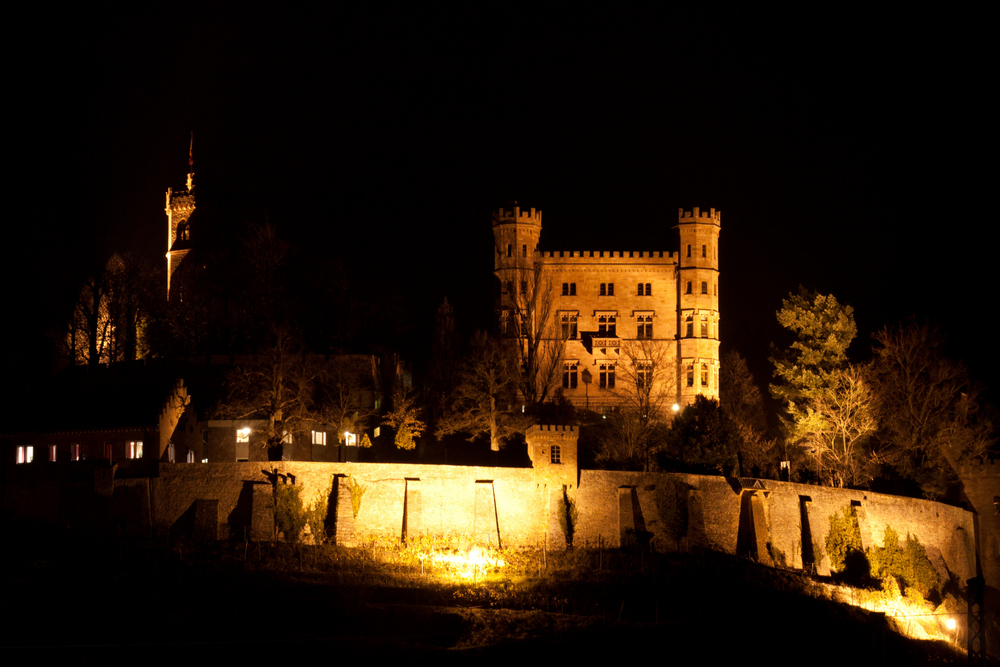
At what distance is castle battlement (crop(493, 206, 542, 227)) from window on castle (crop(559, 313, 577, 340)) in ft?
18.3

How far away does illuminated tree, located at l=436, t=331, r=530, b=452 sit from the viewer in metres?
43.4

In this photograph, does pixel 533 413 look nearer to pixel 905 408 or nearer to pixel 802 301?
pixel 802 301

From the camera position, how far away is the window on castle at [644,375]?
48.5m

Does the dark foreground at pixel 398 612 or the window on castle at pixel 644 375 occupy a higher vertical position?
the window on castle at pixel 644 375

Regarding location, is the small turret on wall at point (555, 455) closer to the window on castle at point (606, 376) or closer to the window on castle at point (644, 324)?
the window on castle at point (606, 376)

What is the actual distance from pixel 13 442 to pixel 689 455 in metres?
26.0

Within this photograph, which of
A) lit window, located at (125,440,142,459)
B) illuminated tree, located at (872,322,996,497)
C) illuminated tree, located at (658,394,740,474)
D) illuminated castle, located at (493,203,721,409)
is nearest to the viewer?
illuminated tree, located at (872,322,996,497)

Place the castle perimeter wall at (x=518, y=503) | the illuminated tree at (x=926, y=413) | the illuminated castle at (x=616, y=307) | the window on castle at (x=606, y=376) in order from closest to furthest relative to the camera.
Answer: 1. the castle perimeter wall at (x=518, y=503)
2. the illuminated tree at (x=926, y=413)
3. the illuminated castle at (x=616, y=307)
4. the window on castle at (x=606, y=376)

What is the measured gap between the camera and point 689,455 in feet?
132

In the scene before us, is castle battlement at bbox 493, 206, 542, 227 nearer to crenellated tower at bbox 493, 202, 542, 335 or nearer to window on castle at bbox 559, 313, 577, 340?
crenellated tower at bbox 493, 202, 542, 335

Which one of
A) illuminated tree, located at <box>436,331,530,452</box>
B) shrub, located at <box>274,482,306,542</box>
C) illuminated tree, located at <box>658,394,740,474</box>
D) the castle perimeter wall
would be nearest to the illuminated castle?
illuminated tree, located at <box>436,331,530,452</box>

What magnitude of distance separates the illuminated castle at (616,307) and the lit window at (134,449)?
21.0 metres

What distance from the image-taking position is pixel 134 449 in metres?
37.8

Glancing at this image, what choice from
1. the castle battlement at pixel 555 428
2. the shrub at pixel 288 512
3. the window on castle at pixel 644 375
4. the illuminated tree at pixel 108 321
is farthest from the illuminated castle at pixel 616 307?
the illuminated tree at pixel 108 321
